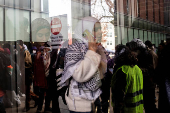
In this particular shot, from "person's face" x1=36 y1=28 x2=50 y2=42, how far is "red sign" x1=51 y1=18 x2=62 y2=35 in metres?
0.12

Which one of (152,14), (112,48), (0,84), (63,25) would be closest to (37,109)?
(0,84)

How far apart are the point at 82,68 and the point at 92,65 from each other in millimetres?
132

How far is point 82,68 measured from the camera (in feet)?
6.80

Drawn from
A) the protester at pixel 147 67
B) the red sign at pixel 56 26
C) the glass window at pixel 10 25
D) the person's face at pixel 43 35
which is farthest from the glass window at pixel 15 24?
the protester at pixel 147 67

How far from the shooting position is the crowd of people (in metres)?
2.17

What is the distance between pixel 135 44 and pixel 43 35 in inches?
62.5

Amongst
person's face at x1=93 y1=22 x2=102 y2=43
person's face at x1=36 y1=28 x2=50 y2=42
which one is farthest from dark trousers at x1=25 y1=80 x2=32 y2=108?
person's face at x1=93 y1=22 x2=102 y2=43

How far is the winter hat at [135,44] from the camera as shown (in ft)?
10.5

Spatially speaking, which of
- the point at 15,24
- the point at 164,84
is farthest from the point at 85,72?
the point at 15,24

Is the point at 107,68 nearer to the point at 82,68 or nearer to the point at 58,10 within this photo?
the point at 82,68

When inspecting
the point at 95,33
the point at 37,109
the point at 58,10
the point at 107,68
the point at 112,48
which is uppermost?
the point at 58,10

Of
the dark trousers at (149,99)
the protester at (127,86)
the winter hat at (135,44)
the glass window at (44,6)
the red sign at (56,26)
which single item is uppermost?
the glass window at (44,6)

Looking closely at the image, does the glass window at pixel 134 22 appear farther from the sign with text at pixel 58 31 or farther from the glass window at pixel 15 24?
the glass window at pixel 15 24

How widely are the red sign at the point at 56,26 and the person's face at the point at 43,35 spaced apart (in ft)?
0.41
